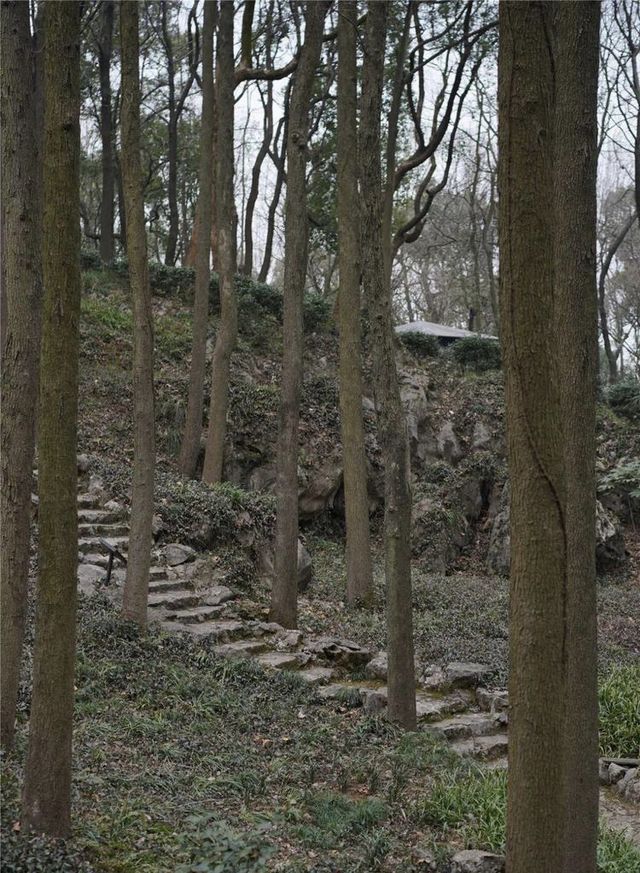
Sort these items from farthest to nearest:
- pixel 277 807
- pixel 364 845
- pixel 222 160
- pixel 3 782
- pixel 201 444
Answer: pixel 201 444, pixel 222 160, pixel 277 807, pixel 364 845, pixel 3 782

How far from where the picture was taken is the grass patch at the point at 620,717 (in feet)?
25.2

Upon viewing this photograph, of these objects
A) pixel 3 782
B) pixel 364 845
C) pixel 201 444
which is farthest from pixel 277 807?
pixel 201 444

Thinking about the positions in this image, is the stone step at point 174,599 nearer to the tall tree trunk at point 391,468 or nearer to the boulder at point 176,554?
the boulder at point 176,554

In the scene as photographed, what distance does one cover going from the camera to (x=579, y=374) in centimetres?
484

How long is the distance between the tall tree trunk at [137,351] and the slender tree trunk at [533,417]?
568 centimetres

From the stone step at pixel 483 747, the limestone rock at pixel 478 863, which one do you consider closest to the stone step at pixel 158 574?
the stone step at pixel 483 747

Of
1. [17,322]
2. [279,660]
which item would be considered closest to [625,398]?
[279,660]

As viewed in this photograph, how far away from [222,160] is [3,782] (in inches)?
482

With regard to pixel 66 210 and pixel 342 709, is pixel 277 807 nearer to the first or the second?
pixel 342 709

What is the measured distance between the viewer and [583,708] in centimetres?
480

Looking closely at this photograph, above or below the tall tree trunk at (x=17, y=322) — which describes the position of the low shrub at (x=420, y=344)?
above

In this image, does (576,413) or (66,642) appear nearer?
(66,642)

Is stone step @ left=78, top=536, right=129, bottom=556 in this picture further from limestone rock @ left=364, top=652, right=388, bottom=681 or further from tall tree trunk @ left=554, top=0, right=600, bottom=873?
tall tree trunk @ left=554, top=0, right=600, bottom=873

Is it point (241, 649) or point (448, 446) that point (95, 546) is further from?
point (448, 446)
